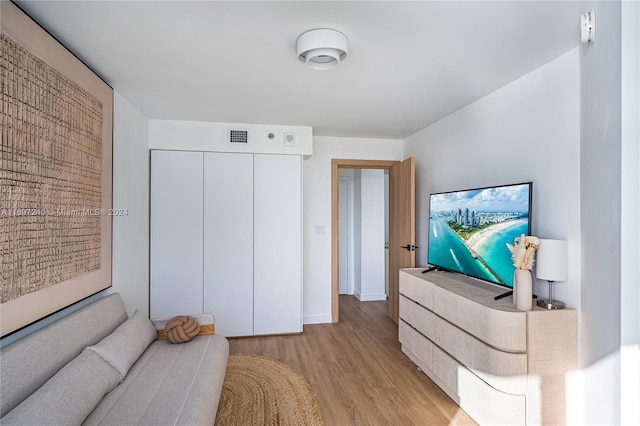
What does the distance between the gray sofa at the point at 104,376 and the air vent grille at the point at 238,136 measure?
217 cm

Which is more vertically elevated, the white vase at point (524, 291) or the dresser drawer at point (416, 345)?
the white vase at point (524, 291)

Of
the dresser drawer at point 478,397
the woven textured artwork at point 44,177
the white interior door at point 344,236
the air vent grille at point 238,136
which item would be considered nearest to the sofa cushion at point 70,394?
the woven textured artwork at point 44,177

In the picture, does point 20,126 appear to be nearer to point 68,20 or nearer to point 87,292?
point 68,20

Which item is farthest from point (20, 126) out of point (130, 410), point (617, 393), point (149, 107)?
point (617, 393)

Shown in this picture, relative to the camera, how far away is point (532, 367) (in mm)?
2029

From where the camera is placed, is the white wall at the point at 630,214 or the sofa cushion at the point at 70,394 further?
the sofa cushion at the point at 70,394

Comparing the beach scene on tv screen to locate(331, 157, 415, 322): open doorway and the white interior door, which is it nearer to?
locate(331, 157, 415, 322): open doorway

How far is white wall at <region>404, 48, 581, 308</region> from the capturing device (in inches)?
82.3

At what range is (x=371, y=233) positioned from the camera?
18.9 ft

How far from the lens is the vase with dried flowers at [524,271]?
2068 mm

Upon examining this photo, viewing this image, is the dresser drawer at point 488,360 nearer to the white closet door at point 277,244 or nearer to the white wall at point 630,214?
the white wall at point 630,214

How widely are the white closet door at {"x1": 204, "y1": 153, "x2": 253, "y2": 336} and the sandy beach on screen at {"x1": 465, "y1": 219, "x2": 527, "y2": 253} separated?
2416 millimetres

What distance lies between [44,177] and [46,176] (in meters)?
0.02

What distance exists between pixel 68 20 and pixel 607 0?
2455 millimetres
